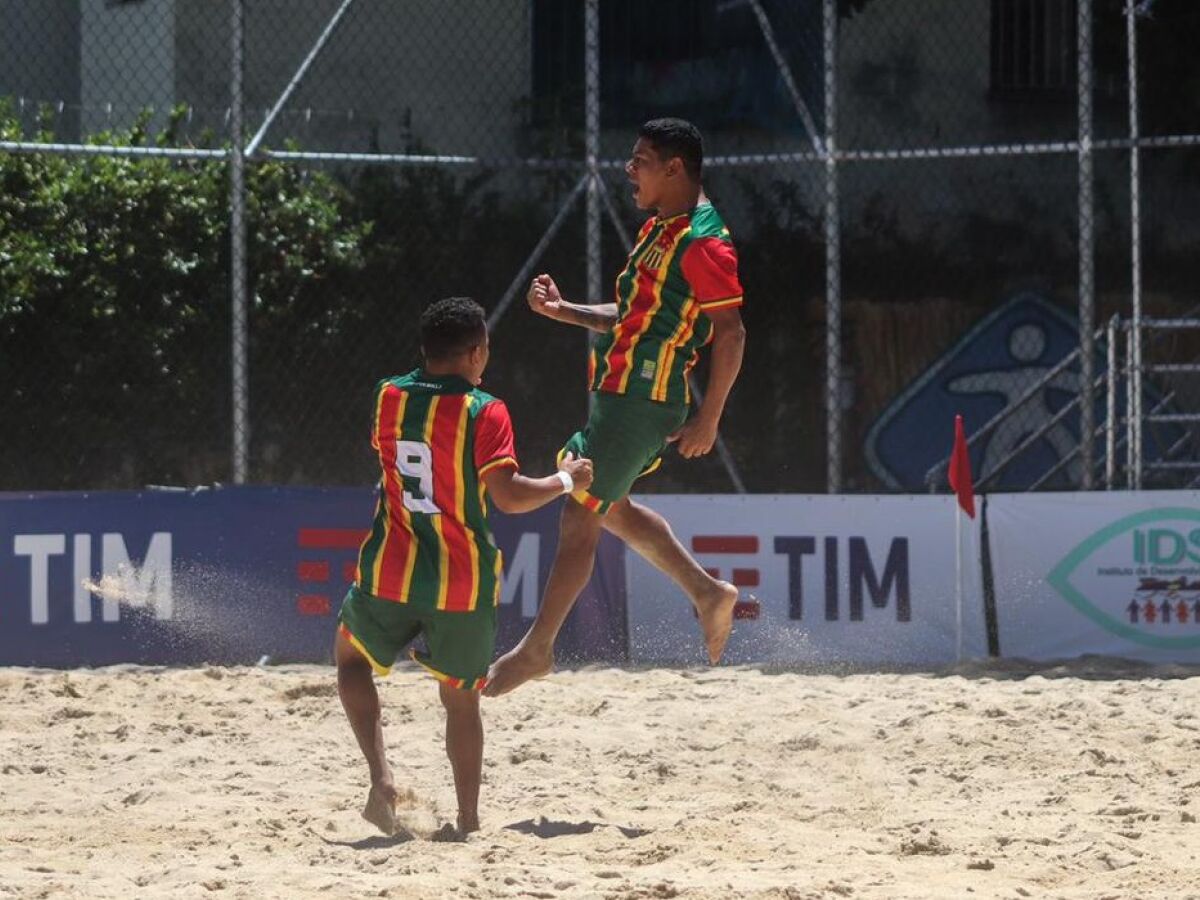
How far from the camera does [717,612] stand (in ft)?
20.7

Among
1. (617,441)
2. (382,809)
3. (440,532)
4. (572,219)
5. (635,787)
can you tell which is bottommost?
(635,787)

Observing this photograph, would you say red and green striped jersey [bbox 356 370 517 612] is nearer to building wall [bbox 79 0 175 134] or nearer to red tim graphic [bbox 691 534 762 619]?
red tim graphic [bbox 691 534 762 619]

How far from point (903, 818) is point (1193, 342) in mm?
8098

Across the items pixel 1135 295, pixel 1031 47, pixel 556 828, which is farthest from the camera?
pixel 1031 47

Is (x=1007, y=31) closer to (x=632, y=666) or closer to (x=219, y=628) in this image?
(x=632, y=666)

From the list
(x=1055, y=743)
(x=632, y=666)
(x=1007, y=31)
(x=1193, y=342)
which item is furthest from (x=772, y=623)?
(x=1007, y=31)

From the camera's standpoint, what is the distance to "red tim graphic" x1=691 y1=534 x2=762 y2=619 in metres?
Answer: 8.91

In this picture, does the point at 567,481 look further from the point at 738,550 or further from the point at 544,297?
the point at 738,550

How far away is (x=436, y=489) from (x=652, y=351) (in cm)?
113

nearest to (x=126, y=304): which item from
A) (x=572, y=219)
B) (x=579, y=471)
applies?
(x=572, y=219)

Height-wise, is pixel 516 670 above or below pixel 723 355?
below

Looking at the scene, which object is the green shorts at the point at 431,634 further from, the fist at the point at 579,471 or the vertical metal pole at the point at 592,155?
the vertical metal pole at the point at 592,155

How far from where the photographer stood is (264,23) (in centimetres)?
1170

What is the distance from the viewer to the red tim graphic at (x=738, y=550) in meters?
8.91
